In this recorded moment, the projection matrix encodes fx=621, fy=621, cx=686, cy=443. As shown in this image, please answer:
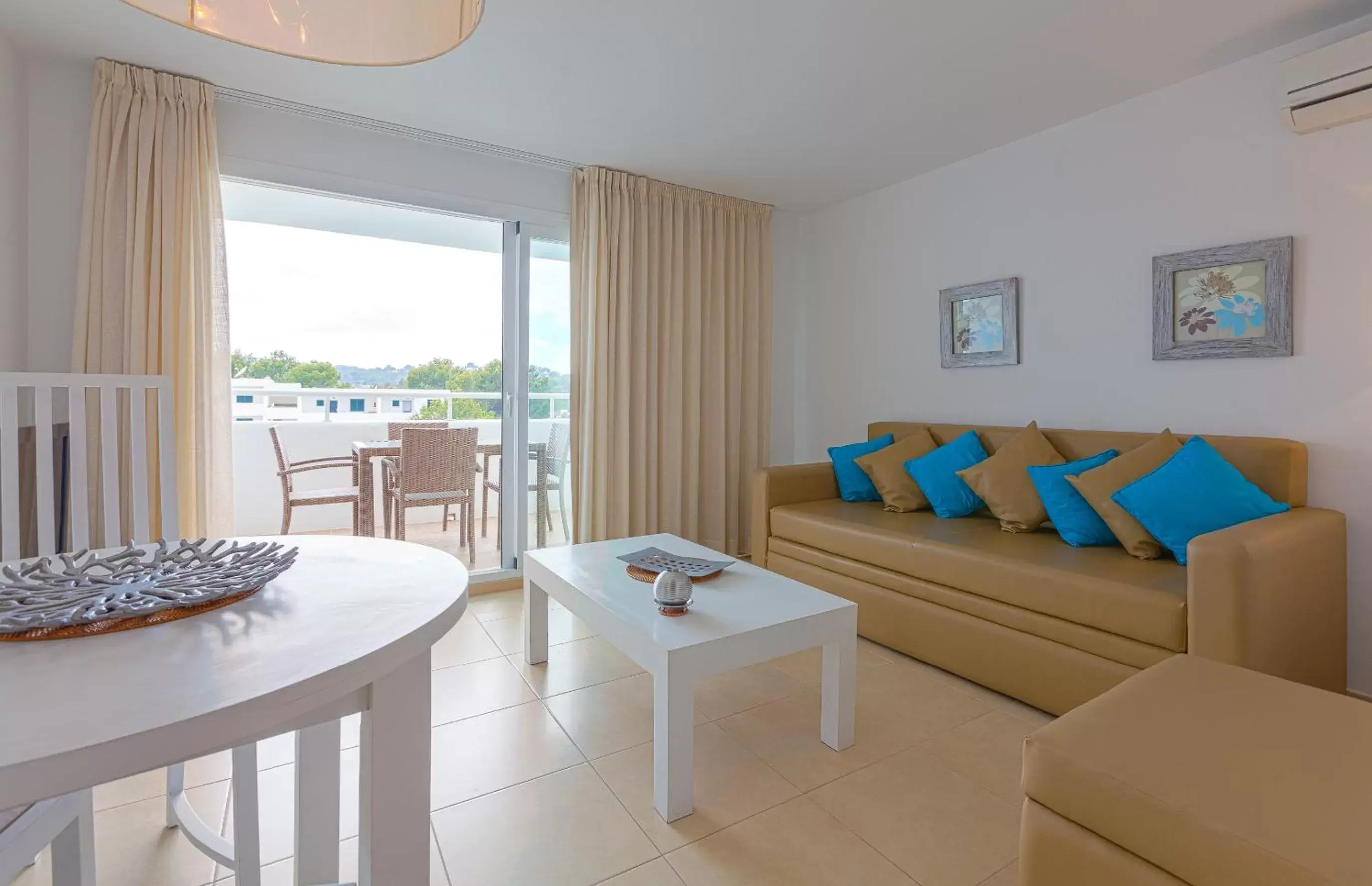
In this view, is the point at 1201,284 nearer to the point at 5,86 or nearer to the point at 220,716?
the point at 220,716

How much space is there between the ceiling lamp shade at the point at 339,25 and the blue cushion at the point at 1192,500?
2555mm

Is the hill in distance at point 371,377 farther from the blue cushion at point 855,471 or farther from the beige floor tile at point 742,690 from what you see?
the beige floor tile at point 742,690

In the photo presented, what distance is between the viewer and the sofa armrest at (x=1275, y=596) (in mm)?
1697

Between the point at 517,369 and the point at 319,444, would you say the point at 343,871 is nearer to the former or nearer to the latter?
the point at 517,369

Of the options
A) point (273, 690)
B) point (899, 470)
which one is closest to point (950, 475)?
point (899, 470)

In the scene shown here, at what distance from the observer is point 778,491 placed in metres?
3.52

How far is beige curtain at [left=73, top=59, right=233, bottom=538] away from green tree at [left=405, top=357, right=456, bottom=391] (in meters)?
4.46

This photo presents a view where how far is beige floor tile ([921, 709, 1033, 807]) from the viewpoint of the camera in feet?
5.86

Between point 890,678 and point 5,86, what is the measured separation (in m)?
4.14

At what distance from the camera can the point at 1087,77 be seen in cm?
268

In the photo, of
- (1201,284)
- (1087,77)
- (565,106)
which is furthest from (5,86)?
(1201,284)

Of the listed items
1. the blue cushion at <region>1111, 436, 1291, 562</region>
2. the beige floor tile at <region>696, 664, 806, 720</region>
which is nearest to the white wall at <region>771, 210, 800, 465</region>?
the beige floor tile at <region>696, 664, 806, 720</region>

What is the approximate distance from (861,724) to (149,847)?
2.00 metres

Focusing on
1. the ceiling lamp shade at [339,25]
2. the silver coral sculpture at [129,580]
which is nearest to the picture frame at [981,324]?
the ceiling lamp shade at [339,25]
